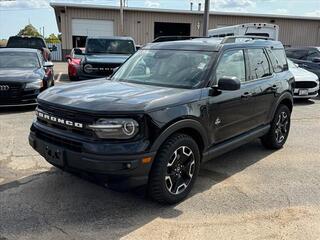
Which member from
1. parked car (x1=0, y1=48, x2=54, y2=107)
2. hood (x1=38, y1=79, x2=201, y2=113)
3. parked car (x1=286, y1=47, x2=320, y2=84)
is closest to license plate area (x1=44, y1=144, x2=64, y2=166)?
hood (x1=38, y1=79, x2=201, y2=113)

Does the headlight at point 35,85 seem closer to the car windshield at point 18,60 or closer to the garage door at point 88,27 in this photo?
the car windshield at point 18,60

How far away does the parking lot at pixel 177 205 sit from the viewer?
141 inches

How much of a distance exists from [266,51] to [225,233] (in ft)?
10.9

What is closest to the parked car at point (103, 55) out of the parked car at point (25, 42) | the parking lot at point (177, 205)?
the parked car at point (25, 42)

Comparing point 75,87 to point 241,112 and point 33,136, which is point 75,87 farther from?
point 241,112

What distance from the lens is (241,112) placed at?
16.6 ft

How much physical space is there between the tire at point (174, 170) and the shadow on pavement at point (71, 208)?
181mm

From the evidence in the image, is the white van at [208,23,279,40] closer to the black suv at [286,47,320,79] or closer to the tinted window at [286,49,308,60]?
the tinted window at [286,49,308,60]

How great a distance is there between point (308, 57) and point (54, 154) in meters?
12.5

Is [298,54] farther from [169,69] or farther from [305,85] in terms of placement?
[169,69]

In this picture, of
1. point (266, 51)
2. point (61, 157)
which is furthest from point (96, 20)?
point (61, 157)

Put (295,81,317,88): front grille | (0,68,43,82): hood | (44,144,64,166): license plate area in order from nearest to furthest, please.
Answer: (44,144,64,166): license plate area < (0,68,43,82): hood < (295,81,317,88): front grille

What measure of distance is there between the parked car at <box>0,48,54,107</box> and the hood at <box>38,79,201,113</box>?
15.4ft

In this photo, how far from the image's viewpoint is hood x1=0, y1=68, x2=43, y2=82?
884 centimetres
